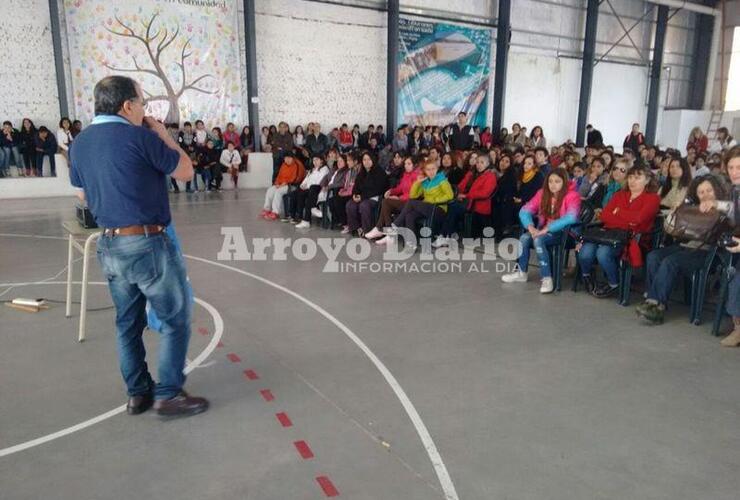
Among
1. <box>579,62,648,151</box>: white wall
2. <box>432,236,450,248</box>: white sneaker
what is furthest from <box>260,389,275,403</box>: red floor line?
<box>579,62,648,151</box>: white wall

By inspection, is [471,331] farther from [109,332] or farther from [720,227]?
[109,332]

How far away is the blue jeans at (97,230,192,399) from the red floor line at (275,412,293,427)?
19.4 inches

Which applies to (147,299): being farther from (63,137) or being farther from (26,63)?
(26,63)

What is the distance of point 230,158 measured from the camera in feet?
37.5

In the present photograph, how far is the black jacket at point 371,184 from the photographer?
6.84 metres

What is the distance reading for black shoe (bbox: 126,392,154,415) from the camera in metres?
2.59

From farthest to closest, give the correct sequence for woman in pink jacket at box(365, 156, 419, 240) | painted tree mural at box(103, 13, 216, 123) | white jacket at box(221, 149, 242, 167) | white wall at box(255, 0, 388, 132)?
white wall at box(255, 0, 388, 132), white jacket at box(221, 149, 242, 167), painted tree mural at box(103, 13, 216, 123), woman in pink jacket at box(365, 156, 419, 240)

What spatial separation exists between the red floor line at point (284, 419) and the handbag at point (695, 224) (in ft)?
9.48

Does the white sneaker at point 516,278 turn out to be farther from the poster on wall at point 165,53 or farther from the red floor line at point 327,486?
the poster on wall at point 165,53

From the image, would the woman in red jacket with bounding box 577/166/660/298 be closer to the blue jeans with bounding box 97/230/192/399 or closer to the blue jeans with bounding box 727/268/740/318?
the blue jeans with bounding box 727/268/740/318

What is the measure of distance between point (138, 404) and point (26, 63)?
9.97 meters

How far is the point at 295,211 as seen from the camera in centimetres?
779

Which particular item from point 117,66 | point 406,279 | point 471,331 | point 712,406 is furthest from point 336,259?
point 117,66

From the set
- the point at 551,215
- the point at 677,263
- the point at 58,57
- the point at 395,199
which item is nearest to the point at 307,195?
the point at 395,199
